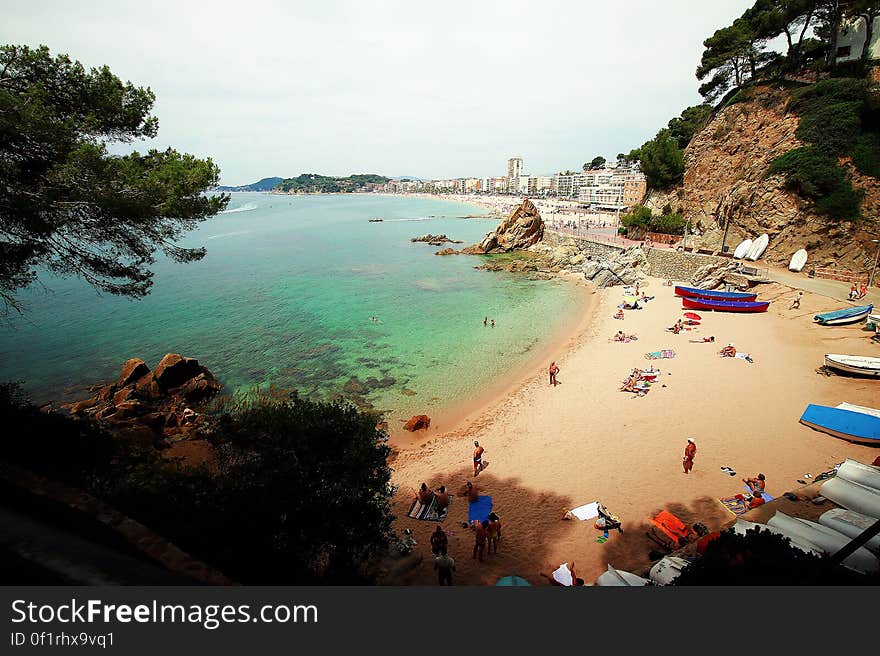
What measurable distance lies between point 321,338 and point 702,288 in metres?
27.4

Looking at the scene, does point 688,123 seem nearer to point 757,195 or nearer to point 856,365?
point 757,195

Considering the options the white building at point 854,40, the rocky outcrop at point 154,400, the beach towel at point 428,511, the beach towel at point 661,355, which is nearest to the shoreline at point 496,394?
the beach towel at point 428,511

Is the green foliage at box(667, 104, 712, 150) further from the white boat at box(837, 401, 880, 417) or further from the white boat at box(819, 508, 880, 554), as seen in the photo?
the white boat at box(819, 508, 880, 554)

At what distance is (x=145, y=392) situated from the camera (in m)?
16.3

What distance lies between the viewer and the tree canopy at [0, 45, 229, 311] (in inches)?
317

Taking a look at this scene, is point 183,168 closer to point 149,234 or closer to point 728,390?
point 149,234

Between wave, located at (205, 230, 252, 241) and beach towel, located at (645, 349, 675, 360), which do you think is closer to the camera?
beach towel, located at (645, 349, 675, 360)

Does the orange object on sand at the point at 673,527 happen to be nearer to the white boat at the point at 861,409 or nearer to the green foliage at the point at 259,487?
the green foliage at the point at 259,487

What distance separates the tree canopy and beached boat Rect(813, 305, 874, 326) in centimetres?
2871

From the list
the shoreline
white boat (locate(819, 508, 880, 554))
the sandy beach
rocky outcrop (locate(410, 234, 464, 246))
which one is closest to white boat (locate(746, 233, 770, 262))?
the sandy beach

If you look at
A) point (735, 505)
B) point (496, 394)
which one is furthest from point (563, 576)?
point (496, 394)

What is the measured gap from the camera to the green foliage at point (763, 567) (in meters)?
4.23

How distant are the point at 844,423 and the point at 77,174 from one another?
21.6 metres
